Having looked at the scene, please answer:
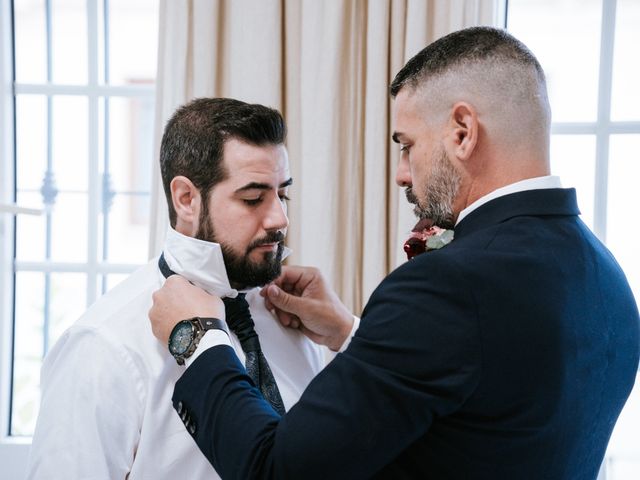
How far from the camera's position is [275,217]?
1548 mm

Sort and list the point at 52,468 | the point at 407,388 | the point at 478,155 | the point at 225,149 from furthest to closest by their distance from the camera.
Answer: the point at 225,149 → the point at 52,468 → the point at 478,155 → the point at 407,388

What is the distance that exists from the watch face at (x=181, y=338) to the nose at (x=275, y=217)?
0.33 meters

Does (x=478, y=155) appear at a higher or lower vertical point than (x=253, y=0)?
lower

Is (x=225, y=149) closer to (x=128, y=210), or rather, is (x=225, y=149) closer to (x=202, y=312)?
(x=202, y=312)

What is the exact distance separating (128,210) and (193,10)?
88cm

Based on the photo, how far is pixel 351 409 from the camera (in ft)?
3.47

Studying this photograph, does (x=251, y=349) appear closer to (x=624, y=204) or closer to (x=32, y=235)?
(x=32, y=235)

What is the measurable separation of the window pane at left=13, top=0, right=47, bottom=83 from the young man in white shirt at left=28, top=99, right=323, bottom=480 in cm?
145

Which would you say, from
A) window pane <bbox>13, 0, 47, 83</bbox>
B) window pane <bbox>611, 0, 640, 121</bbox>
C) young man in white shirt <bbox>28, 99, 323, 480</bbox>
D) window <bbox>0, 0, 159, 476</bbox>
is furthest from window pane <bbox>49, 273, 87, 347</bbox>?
window pane <bbox>611, 0, 640, 121</bbox>

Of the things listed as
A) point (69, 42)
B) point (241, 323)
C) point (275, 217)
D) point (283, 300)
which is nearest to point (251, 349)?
point (241, 323)

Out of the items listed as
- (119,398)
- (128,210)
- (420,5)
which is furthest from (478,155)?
(128,210)

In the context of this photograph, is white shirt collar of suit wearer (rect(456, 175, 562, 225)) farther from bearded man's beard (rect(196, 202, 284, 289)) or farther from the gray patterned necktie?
the gray patterned necktie

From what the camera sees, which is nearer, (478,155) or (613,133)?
(478,155)

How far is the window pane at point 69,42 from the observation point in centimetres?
276
